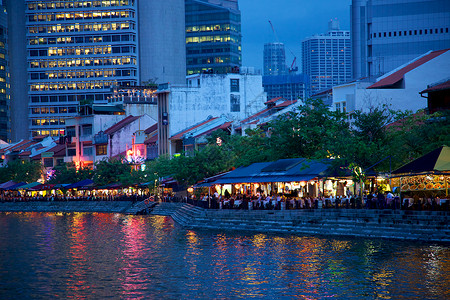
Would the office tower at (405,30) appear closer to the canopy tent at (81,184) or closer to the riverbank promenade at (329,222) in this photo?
the canopy tent at (81,184)

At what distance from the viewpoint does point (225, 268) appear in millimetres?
33375

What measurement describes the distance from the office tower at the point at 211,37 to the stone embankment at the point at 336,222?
114262 millimetres

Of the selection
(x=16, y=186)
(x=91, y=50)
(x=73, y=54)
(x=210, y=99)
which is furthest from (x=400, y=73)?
(x=73, y=54)

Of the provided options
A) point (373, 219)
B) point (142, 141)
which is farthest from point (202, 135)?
point (373, 219)

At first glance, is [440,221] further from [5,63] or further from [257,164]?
[5,63]

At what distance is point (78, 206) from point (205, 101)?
2489 cm

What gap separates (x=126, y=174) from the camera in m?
91.5

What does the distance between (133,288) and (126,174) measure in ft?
207

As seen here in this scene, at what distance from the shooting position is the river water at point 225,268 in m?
27.8

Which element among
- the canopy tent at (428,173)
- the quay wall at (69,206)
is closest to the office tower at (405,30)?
the quay wall at (69,206)

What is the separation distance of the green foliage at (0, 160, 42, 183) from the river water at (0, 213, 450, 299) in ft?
233

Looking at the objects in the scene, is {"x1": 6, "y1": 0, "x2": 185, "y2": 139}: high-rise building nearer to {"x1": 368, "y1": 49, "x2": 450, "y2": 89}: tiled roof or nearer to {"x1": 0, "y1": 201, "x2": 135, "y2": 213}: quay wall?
{"x1": 0, "y1": 201, "x2": 135, "y2": 213}: quay wall

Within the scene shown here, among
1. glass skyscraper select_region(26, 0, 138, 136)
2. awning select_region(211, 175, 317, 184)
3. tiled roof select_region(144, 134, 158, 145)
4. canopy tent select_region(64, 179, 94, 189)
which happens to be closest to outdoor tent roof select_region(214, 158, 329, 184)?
awning select_region(211, 175, 317, 184)

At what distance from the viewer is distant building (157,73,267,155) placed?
3930 inches
